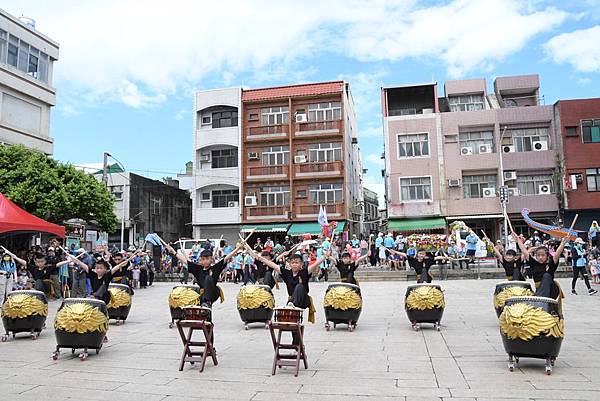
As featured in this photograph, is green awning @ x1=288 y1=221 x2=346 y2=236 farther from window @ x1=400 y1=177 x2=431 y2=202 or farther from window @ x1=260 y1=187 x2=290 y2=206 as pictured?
window @ x1=400 y1=177 x2=431 y2=202

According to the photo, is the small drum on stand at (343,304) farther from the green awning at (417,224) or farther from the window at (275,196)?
the window at (275,196)

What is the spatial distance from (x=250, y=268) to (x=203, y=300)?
1240 centimetres

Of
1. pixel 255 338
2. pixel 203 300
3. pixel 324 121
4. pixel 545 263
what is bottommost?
pixel 255 338

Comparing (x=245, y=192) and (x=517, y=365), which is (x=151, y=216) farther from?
(x=517, y=365)

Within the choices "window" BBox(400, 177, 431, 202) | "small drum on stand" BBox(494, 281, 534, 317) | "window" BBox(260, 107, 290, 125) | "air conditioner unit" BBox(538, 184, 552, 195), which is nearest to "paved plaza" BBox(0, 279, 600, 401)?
"small drum on stand" BBox(494, 281, 534, 317)

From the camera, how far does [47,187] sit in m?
22.8

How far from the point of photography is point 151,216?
130 feet

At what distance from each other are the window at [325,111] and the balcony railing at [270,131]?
2021 mm

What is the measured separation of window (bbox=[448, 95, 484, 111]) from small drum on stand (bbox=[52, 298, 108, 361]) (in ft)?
Answer: 106

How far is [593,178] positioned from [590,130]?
3.01 meters

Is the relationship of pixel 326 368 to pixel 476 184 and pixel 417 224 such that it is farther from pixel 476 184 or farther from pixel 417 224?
pixel 476 184

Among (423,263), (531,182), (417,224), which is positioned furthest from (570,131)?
(423,263)

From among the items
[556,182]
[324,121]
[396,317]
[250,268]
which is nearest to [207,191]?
[324,121]

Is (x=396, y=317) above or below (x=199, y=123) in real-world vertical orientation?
below
